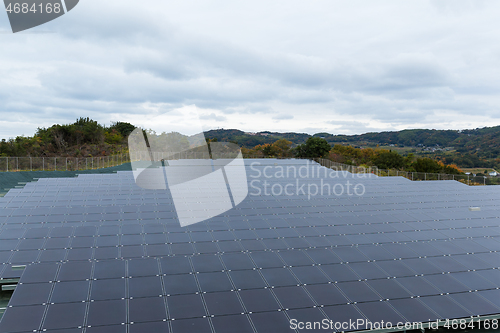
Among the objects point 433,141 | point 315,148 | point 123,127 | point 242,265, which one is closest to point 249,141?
point 315,148

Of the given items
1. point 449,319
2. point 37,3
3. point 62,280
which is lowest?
point 449,319

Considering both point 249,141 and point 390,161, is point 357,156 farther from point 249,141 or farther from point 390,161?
point 249,141

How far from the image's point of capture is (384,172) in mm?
44938

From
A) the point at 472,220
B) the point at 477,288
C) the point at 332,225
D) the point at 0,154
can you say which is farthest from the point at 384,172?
the point at 0,154

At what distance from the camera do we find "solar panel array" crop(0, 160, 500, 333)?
840 centimetres

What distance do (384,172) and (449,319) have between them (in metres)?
38.6

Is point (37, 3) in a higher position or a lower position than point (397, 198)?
higher

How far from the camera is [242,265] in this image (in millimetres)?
11141

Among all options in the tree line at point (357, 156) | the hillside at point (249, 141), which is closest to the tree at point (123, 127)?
the hillside at point (249, 141)

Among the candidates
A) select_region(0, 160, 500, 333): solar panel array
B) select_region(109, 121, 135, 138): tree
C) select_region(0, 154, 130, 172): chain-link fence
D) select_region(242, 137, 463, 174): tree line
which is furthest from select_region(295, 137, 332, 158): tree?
select_region(0, 160, 500, 333): solar panel array

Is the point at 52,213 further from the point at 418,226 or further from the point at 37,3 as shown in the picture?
the point at 418,226

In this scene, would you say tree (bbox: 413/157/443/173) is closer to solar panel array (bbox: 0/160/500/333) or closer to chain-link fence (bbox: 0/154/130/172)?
solar panel array (bbox: 0/160/500/333)

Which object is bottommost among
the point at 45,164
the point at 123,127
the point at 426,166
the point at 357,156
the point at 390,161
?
the point at 426,166

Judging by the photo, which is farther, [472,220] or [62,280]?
[472,220]
